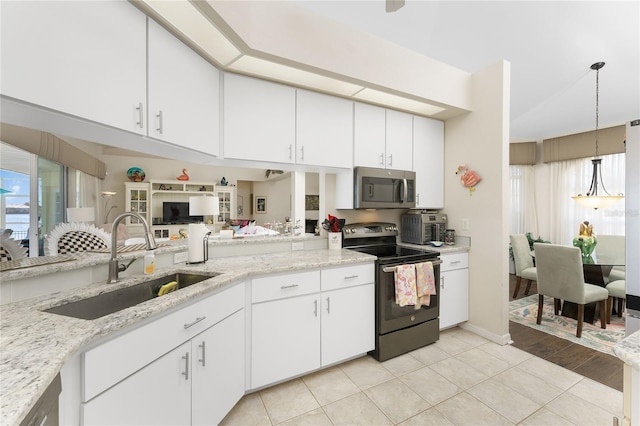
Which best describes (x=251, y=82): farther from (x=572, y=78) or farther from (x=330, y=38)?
(x=572, y=78)

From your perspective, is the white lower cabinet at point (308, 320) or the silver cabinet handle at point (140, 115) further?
the white lower cabinet at point (308, 320)

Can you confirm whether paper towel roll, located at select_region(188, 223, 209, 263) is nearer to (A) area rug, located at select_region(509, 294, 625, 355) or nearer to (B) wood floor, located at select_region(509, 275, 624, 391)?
(B) wood floor, located at select_region(509, 275, 624, 391)

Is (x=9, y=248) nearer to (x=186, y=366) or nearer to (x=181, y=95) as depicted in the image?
(x=186, y=366)

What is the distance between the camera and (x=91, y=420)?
0.87 metres

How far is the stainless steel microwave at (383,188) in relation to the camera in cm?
251

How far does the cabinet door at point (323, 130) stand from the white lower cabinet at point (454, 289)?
148 cm

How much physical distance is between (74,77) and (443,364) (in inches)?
119

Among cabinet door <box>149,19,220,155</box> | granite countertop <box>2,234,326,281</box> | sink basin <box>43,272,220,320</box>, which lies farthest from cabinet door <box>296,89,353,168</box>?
sink basin <box>43,272,220,320</box>

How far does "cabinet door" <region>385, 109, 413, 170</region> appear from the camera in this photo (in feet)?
8.92

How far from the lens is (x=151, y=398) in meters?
1.08

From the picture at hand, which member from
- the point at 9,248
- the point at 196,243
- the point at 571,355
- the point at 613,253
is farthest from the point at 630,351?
the point at 613,253

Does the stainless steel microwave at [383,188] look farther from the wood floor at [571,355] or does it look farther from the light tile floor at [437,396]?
the wood floor at [571,355]

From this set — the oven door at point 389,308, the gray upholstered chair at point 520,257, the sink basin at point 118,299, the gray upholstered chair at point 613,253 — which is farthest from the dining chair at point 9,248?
the gray upholstered chair at point 613,253

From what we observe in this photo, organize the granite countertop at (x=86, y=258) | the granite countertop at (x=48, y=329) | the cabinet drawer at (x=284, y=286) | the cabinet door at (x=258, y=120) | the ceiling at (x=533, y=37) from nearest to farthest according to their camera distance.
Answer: the granite countertop at (x=48, y=329) → the granite countertop at (x=86, y=258) → the cabinet drawer at (x=284, y=286) → the cabinet door at (x=258, y=120) → the ceiling at (x=533, y=37)
